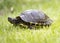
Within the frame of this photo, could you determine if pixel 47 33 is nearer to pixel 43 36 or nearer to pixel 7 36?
pixel 43 36

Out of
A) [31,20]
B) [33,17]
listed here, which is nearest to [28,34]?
[31,20]

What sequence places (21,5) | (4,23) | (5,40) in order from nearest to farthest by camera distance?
(5,40), (4,23), (21,5)

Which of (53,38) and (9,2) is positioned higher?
(9,2)

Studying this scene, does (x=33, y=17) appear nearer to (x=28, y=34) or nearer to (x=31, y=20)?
(x=31, y=20)

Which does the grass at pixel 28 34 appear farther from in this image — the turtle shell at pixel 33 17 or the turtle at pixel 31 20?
the turtle shell at pixel 33 17

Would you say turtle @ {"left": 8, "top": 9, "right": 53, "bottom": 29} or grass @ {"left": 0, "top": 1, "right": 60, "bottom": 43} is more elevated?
Result: turtle @ {"left": 8, "top": 9, "right": 53, "bottom": 29}

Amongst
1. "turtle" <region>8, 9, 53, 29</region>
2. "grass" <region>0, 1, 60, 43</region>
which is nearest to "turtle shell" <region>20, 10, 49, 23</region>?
"turtle" <region>8, 9, 53, 29</region>

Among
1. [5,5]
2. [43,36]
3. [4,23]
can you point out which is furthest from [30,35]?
[5,5]

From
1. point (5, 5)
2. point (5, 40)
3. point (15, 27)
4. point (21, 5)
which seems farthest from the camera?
point (21, 5)

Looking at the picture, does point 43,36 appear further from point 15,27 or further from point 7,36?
point 15,27

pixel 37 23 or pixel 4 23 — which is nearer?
pixel 37 23

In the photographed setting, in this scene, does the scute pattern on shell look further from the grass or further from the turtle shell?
the grass
